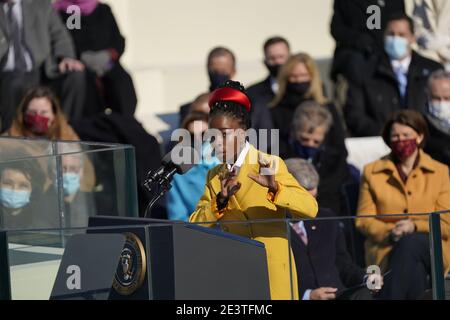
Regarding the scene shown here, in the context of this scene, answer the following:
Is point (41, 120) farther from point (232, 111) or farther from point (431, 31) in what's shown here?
point (232, 111)

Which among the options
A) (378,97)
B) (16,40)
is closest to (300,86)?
(378,97)

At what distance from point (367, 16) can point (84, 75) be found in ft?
6.66

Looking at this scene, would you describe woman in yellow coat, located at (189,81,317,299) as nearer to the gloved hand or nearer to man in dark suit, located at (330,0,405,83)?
man in dark suit, located at (330,0,405,83)

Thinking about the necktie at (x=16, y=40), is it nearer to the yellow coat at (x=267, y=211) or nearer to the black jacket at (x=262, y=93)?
the black jacket at (x=262, y=93)

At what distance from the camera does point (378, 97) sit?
11.1m

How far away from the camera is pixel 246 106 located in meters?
6.65

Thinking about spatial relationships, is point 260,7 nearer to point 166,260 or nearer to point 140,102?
point 140,102

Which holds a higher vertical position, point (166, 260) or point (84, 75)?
point (84, 75)

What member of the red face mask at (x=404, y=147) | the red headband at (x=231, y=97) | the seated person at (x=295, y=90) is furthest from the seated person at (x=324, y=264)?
the seated person at (x=295, y=90)

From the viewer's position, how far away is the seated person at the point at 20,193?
802 centimetres

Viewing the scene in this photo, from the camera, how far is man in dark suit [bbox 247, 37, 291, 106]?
11.2 metres

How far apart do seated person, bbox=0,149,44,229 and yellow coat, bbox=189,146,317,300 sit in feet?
5.00

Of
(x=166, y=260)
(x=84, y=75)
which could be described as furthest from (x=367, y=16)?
(x=166, y=260)
